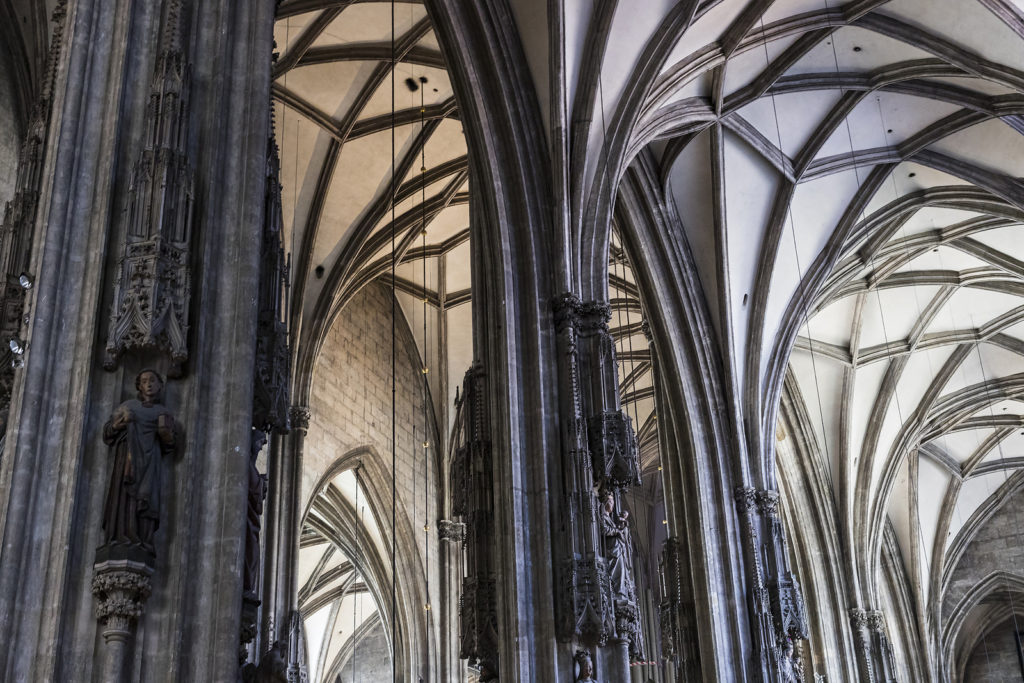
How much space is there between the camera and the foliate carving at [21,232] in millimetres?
7887

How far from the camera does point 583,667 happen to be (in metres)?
13.0

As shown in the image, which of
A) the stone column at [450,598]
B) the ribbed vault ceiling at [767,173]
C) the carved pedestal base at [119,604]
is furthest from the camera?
the stone column at [450,598]

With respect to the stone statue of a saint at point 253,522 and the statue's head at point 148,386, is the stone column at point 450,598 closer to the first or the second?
the stone statue of a saint at point 253,522

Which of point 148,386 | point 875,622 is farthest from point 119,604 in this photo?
point 875,622

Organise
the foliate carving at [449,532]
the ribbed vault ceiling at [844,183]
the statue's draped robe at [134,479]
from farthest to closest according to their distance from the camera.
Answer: the foliate carving at [449,532]
the ribbed vault ceiling at [844,183]
the statue's draped robe at [134,479]

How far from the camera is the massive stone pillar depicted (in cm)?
694

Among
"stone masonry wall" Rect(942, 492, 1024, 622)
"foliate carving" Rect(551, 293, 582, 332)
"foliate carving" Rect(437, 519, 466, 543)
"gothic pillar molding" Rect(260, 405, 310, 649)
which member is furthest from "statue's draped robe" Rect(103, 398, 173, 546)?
"stone masonry wall" Rect(942, 492, 1024, 622)

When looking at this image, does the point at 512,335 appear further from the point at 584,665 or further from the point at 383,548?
the point at 383,548

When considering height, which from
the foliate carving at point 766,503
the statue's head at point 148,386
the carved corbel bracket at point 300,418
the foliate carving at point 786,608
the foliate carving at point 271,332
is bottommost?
the statue's head at point 148,386

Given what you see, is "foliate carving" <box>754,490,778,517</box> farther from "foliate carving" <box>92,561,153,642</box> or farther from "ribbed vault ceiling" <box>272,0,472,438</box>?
"foliate carving" <box>92,561,153,642</box>

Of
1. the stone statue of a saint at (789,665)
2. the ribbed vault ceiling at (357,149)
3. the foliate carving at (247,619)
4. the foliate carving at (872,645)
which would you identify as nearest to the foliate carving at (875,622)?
the foliate carving at (872,645)

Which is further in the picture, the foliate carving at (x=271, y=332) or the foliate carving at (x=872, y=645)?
the foliate carving at (x=872, y=645)

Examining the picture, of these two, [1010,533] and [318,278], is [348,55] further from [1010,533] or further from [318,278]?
[1010,533]

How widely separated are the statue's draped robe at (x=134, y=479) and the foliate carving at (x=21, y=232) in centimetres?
98
